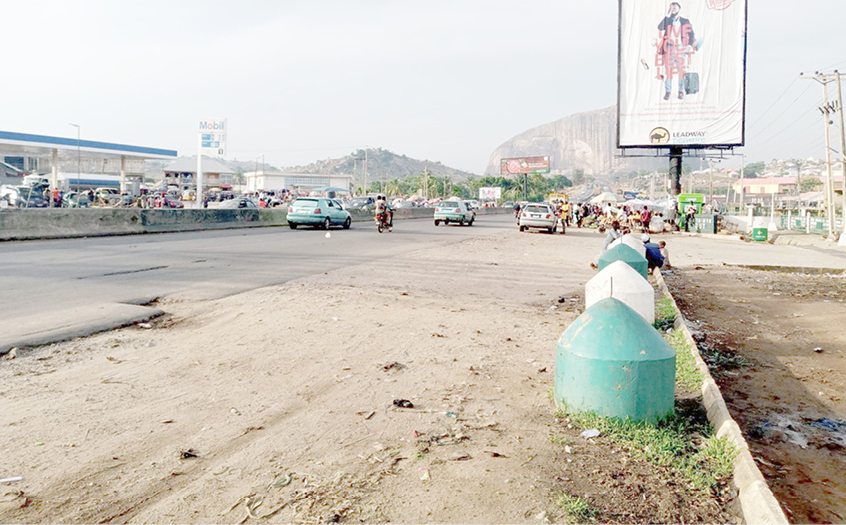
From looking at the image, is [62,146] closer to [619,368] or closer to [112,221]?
[112,221]

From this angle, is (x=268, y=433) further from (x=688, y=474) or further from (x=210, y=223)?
(x=210, y=223)

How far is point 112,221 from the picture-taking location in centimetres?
2336

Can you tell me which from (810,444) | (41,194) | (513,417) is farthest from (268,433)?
(41,194)

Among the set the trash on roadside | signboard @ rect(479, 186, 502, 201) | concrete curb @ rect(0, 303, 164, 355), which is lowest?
the trash on roadside

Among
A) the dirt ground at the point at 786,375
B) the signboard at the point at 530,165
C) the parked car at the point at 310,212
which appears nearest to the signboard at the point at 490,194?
the signboard at the point at 530,165

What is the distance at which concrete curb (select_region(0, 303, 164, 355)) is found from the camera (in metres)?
7.21

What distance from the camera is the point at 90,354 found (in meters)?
6.76

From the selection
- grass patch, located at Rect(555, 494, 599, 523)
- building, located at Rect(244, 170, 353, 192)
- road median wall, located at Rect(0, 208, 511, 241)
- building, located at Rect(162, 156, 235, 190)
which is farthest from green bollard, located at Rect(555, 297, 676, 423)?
building, located at Rect(244, 170, 353, 192)

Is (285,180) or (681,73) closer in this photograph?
(681,73)

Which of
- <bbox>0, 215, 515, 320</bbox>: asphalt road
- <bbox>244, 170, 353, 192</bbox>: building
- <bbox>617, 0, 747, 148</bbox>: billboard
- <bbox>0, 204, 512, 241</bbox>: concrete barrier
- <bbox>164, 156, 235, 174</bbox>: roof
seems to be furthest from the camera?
<bbox>244, 170, 353, 192</bbox>: building

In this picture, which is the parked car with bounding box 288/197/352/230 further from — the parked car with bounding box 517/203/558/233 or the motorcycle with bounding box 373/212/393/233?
the parked car with bounding box 517/203/558/233

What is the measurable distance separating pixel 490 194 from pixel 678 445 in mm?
141165

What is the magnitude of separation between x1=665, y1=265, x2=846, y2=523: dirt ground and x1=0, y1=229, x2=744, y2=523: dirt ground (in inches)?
3.4

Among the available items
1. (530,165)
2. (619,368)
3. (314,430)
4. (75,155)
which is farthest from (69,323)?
(530,165)
